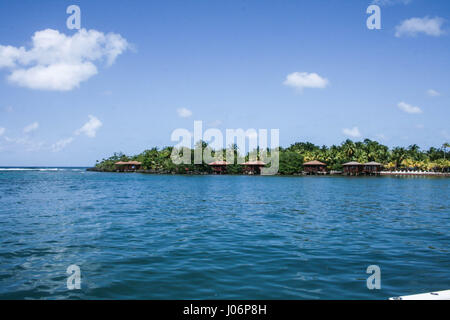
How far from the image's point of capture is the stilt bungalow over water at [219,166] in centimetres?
11400

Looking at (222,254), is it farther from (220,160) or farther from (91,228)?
(220,160)

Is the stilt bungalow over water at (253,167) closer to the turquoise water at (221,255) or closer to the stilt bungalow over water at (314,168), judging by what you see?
the stilt bungalow over water at (314,168)

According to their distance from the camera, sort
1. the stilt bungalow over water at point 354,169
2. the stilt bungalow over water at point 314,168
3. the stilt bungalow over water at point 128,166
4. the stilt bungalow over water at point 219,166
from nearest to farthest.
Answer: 1. the stilt bungalow over water at point 354,169
2. the stilt bungalow over water at point 314,168
3. the stilt bungalow over water at point 219,166
4. the stilt bungalow over water at point 128,166

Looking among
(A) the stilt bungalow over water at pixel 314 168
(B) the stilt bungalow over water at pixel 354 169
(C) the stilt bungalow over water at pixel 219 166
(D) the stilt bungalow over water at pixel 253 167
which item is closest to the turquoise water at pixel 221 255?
(D) the stilt bungalow over water at pixel 253 167

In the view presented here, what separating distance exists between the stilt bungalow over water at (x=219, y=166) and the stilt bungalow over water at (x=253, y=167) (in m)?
6.89

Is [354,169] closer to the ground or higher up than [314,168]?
closer to the ground

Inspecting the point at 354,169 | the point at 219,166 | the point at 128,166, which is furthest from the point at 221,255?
the point at 128,166

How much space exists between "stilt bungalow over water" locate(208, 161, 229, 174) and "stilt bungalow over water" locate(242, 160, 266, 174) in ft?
22.6

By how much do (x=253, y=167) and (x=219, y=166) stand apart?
11.8 meters

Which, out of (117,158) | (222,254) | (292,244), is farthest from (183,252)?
(117,158)

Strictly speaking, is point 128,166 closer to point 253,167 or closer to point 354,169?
point 253,167

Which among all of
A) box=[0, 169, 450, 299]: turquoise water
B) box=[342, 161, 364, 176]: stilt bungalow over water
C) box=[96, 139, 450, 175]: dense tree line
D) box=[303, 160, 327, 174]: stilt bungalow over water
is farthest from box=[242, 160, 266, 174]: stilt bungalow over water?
box=[0, 169, 450, 299]: turquoise water

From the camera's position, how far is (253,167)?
378ft

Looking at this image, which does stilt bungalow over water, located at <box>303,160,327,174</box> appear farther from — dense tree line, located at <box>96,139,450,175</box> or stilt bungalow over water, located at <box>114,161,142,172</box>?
stilt bungalow over water, located at <box>114,161,142,172</box>
